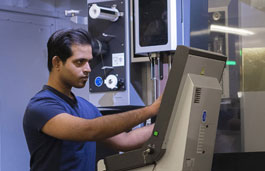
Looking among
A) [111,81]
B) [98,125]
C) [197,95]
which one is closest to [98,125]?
[98,125]

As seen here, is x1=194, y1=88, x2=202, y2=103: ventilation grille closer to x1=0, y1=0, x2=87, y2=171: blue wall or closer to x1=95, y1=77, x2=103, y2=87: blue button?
x1=95, y1=77, x2=103, y2=87: blue button

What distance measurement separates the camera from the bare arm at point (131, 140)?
210 cm

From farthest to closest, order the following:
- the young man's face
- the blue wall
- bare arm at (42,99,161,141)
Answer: the blue wall < the young man's face < bare arm at (42,99,161,141)

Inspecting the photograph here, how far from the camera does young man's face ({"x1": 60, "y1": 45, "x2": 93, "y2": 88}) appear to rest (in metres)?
1.99

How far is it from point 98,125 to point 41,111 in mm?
249

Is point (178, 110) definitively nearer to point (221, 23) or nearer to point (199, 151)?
point (199, 151)

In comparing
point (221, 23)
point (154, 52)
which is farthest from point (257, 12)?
point (154, 52)

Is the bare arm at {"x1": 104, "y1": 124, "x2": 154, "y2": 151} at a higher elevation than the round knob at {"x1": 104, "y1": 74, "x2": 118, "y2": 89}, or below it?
below

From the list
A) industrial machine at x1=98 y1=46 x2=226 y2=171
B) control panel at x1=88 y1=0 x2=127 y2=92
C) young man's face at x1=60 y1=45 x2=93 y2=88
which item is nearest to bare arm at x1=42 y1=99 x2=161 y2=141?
industrial machine at x1=98 y1=46 x2=226 y2=171

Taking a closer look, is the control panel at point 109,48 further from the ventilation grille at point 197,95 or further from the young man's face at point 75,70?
the ventilation grille at point 197,95

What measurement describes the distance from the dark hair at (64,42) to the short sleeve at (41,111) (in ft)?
0.72

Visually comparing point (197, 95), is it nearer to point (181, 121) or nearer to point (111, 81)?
point (181, 121)

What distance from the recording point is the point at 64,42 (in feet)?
6.62

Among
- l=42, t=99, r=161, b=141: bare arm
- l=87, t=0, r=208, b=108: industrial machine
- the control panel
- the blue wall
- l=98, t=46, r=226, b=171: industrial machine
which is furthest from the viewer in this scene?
the blue wall
